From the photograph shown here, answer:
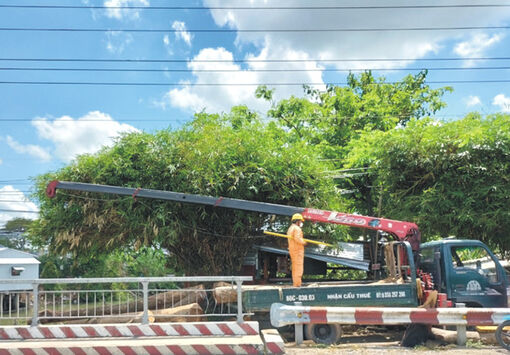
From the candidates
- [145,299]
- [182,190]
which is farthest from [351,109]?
[145,299]

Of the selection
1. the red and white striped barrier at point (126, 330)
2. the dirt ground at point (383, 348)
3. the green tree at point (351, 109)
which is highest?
the green tree at point (351, 109)

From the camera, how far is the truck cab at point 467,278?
10469 mm

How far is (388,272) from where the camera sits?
11.5 m

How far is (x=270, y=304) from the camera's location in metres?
9.70

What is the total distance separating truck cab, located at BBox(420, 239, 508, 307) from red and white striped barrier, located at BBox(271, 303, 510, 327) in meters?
1.51

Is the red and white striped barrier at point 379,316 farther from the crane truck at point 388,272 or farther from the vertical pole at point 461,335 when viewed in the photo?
the crane truck at point 388,272

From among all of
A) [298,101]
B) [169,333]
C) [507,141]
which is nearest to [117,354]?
[169,333]

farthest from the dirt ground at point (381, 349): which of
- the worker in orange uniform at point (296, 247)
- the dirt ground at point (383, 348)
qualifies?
the worker in orange uniform at point (296, 247)

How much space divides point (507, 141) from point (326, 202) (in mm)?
6189

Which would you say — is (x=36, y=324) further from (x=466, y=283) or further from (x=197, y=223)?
(x=466, y=283)

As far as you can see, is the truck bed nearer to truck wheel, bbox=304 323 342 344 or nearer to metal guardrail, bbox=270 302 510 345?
truck wheel, bbox=304 323 342 344

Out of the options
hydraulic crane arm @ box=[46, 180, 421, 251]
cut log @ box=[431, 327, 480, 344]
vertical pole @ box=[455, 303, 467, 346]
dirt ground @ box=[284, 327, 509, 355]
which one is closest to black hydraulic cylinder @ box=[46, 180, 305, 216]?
hydraulic crane arm @ box=[46, 180, 421, 251]

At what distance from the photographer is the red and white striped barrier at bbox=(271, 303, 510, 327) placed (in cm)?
891

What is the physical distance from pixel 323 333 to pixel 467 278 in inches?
141
